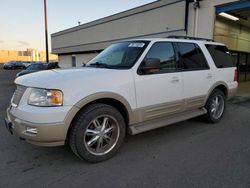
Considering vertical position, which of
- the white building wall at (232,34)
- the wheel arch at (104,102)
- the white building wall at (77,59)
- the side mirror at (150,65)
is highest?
the white building wall at (232,34)

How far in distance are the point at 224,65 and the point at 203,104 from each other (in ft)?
4.22

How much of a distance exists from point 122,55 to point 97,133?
5.23ft

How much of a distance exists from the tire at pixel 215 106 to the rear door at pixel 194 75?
1.11 ft

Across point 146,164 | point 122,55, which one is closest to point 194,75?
point 122,55

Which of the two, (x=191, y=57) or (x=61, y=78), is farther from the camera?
(x=191, y=57)

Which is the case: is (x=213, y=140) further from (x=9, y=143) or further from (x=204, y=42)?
(x=9, y=143)

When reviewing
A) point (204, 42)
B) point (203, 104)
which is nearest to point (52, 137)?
point (203, 104)

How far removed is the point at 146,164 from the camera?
334cm

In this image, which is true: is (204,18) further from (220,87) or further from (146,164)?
(146,164)

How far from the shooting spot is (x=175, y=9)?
11805 mm

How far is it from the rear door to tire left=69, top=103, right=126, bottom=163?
1.72m

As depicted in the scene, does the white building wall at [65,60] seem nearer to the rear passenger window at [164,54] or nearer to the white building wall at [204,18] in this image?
the white building wall at [204,18]

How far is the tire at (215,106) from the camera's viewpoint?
526 centimetres

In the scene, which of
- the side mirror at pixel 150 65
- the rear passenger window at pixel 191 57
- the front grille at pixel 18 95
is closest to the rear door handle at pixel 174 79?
the rear passenger window at pixel 191 57
